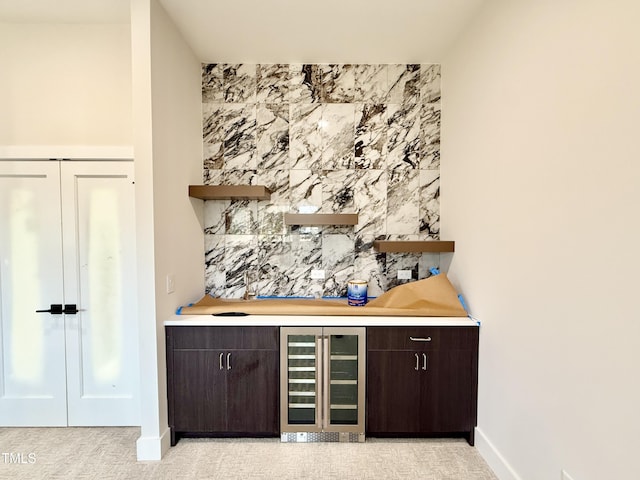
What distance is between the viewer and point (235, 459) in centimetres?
213

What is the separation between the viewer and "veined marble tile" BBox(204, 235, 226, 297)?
2.95 meters

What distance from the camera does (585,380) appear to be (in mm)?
1323

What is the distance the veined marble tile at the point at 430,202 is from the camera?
295 cm

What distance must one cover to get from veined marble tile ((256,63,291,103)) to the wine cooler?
214cm

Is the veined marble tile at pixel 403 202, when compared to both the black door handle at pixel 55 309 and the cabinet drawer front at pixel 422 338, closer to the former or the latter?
the cabinet drawer front at pixel 422 338

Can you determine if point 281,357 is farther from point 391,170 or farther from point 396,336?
point 391,170

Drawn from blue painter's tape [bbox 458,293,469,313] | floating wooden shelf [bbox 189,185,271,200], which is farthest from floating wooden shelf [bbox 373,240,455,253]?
floating wooden shelf [bbox 189,185,271,200]

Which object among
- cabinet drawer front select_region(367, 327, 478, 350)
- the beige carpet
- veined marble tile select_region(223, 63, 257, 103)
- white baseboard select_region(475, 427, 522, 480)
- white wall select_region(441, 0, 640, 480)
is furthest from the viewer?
veined marble tile select_region(223, 63, 257, 103)

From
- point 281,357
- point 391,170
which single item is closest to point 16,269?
point 281,357

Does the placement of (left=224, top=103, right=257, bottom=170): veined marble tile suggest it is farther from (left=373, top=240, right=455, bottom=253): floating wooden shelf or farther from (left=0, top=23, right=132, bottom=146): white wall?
(left=373, top=240, right=455, bottom=253): floating wooden shelf

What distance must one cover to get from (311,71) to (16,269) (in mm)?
3033

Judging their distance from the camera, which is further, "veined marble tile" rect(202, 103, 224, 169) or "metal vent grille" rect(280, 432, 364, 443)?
"veined marble tile" rect(202, 103, 224, 169)

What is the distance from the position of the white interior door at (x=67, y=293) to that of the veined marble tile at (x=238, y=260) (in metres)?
0.79

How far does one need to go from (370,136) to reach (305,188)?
80 centimetres
